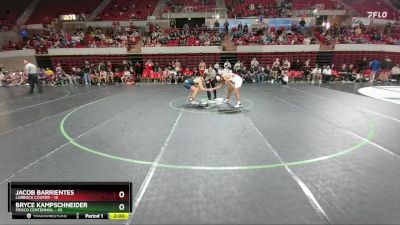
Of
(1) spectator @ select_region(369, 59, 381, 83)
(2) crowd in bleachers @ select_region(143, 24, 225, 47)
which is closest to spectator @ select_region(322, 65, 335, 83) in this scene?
(1) spectator @ select_region(369, 59, 381, 83)

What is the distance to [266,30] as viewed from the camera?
68.2 feet

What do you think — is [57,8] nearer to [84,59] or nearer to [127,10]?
[127,10]

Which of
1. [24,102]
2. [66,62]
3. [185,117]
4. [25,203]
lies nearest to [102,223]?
[25,203]

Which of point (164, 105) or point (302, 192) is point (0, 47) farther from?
point (302, 192)

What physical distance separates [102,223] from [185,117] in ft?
16.9

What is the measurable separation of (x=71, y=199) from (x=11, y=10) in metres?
29.1

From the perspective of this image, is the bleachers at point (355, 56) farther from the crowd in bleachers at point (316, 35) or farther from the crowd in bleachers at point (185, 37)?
the crowd in bleachers at point (185, 37)

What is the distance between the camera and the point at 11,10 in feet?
84.4

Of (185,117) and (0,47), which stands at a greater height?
(0,47)

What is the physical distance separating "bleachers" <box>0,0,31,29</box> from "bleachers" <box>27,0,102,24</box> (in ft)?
3.66

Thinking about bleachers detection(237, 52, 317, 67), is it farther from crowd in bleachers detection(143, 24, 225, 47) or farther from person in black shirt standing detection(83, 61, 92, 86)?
person in black shirt standing detection(83, 61, 92, 86)

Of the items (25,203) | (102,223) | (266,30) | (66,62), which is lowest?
(102,223)

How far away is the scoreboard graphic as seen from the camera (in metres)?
3.29

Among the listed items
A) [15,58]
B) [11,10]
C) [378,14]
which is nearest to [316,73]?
[378,14]
